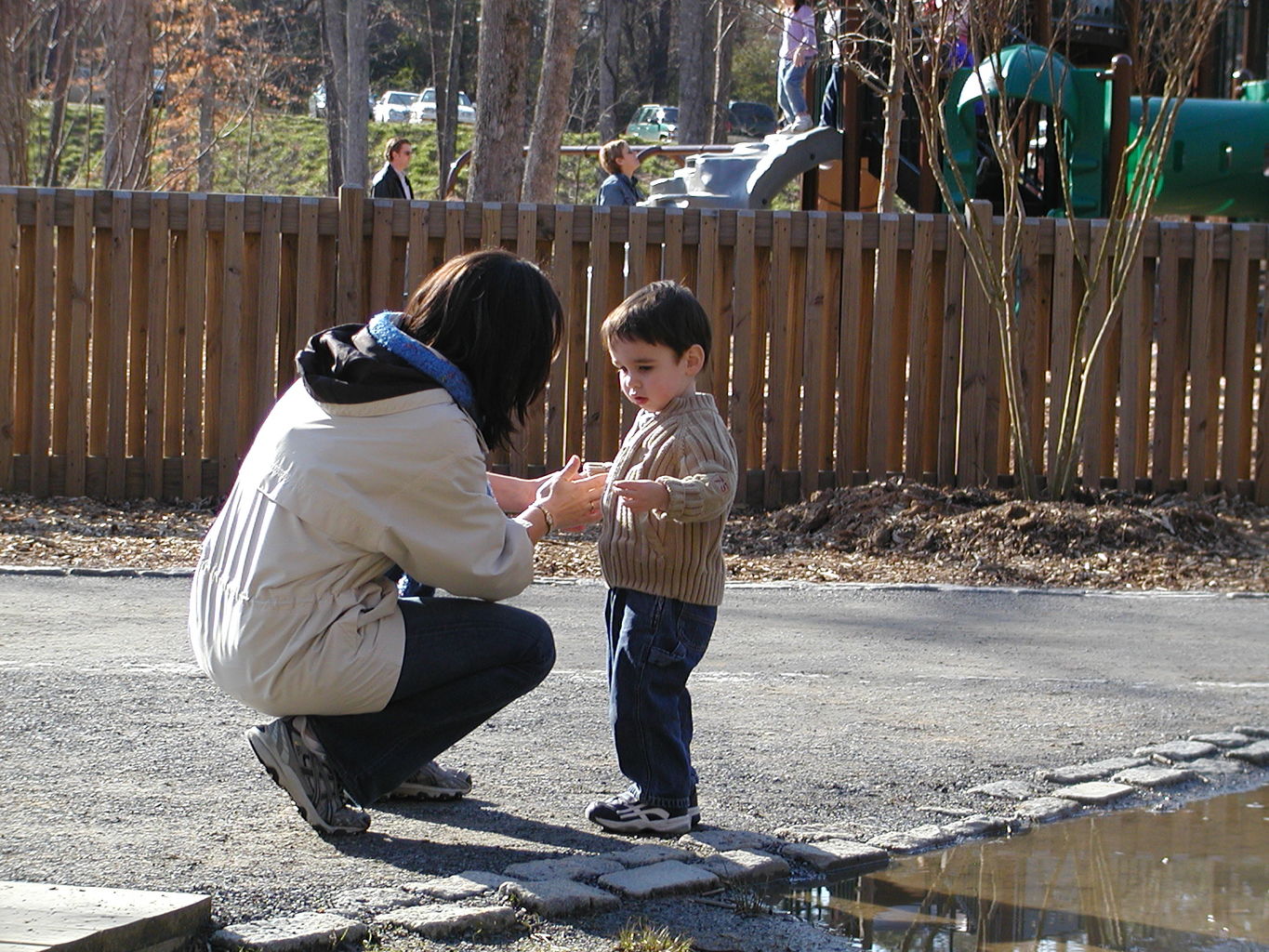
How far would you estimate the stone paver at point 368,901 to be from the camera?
3.24m

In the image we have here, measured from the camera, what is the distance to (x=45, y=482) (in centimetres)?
998

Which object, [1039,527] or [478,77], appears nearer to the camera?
[1039,527]

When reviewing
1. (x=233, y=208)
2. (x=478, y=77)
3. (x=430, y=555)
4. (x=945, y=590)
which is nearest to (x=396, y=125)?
(x=478, y=77)

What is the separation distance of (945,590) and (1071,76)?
8.16 metres

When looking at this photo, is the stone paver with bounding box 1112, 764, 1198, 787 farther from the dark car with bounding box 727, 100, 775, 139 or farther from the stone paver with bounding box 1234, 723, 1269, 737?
the dark car with bounding box 727, 100, 775, 139

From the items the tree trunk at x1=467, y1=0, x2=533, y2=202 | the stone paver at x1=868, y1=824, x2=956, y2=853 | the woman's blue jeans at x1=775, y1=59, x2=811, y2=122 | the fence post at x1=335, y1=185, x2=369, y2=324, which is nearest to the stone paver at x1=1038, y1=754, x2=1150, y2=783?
the stone paver at x1=868, y1=824, x2=956, y2=853

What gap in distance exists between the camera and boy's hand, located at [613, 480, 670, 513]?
3.72m

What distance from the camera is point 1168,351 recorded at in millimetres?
10617

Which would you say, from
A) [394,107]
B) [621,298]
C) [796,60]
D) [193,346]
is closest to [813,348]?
[621,298]

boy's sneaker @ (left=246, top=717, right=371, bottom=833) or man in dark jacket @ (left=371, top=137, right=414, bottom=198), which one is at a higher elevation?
man in dark jacket @ (left=371, top=137, right=414, bottom=198)

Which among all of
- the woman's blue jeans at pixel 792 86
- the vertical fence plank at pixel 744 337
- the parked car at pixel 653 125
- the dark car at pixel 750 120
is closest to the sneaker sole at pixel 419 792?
the vertical fence plank at pixel 744 337

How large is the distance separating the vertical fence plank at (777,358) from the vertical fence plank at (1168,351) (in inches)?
93.7

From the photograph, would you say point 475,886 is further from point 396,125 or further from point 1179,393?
point 396,125

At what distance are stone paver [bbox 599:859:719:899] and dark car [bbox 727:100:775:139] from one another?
21.1m
